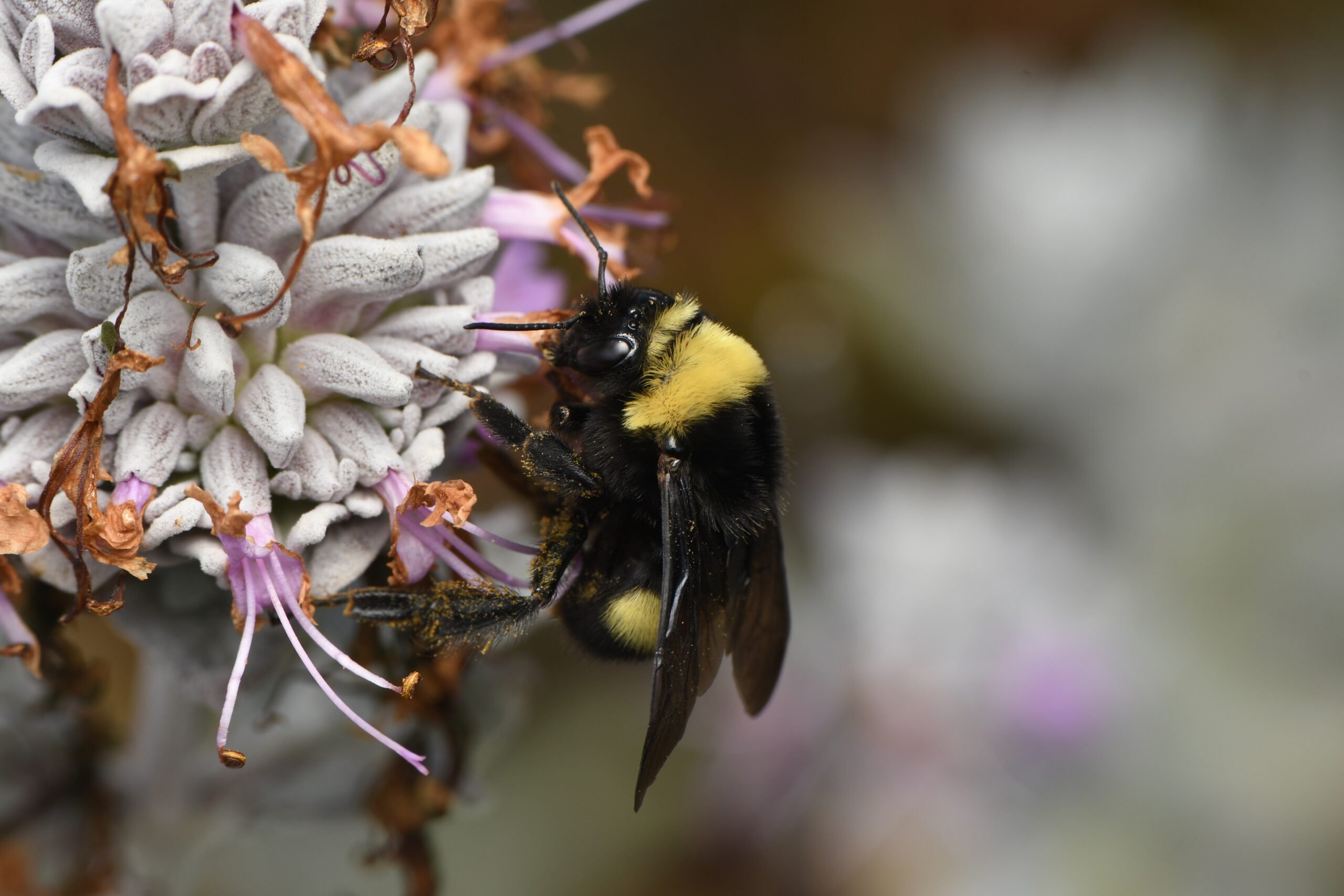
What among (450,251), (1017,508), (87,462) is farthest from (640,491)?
(1017,508)

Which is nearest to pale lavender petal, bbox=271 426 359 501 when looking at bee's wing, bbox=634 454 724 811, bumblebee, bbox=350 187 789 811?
bumblebee, bbox=350 187 789 811

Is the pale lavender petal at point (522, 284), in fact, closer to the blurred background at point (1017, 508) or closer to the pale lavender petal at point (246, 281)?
the pale lavender petal at point (246, 281)

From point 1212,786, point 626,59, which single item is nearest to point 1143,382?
point 1212,786

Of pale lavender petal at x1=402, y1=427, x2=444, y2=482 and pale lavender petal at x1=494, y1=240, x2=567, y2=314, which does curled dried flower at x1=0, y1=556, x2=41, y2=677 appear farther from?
pale lavender petal at x1=494, y1=240, x2=567, y2=314

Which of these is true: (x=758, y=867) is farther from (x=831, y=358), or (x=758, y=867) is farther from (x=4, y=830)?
(x=4, y=830)

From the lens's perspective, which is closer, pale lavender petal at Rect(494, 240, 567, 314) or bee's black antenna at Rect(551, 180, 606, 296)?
bee's black antenna at Rect(551, 180, 606, 296)

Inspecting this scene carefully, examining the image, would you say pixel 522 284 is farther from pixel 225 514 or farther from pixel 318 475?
pixel 225 514
